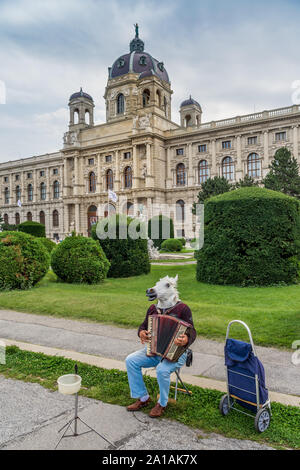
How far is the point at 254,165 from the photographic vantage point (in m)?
43.4

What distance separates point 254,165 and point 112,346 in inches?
1614

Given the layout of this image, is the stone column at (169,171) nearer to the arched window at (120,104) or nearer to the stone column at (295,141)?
the arched window at (120,104)

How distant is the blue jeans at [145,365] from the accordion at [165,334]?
10cm

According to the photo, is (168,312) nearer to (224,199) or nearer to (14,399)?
(14,399)

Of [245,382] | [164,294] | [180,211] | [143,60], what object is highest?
[143,60]

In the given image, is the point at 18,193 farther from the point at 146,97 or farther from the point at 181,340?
the point at 181,340

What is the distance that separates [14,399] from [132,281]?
32.9 ft

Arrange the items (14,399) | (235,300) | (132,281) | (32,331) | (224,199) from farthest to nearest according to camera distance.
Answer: (132,281) → (224,199) → (235,300) → (32,331) → (14,399)

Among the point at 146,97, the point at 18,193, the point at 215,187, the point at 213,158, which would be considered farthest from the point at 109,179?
the point at 18,193

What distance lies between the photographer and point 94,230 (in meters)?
15.8

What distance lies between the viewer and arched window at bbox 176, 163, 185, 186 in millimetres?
49094

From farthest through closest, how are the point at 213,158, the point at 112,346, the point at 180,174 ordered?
the point at 180,174 < the point at 213,158 < the point at 112,346

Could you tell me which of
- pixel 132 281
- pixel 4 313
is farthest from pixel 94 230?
pixel 4 313

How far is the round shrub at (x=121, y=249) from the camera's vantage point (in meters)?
15.1
